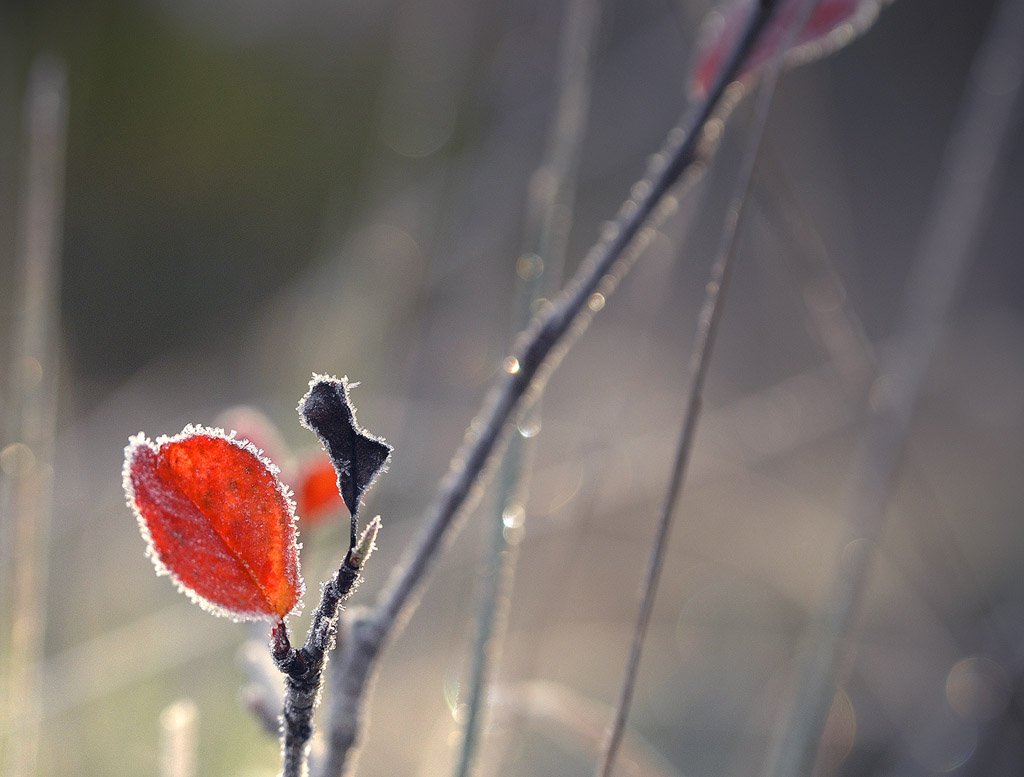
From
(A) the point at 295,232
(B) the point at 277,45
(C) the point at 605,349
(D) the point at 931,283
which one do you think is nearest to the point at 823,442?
(C) the point at 605,349

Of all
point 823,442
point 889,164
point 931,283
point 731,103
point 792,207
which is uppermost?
point 889,164

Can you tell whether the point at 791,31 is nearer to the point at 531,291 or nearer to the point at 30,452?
the point at 531,291

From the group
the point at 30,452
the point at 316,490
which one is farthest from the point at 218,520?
the point at 30,452

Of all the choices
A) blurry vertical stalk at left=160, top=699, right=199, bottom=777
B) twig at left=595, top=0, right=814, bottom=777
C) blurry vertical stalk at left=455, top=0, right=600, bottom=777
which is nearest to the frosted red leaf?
twig at left=595, top=0, right=814, bottom=777

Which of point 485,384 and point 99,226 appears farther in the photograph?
point 99,226

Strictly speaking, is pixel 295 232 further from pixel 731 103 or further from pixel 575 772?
pixel 731 103

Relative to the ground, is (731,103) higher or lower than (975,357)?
lower

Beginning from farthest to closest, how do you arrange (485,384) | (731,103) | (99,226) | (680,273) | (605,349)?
1. (680,273)
2. (99,226)
3. (605,349)
4. (485,384)
5. (731,103)

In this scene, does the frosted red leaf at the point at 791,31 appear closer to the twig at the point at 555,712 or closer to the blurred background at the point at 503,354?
the blurred background at the point at 503,354
